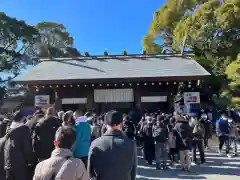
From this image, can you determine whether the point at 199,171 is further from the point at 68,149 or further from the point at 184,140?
the point at 68,149

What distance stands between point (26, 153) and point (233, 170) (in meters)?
5.85

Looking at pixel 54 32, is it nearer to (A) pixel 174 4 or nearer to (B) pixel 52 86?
(A) pixel 174 4

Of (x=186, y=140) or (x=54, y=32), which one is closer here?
(x=186, y=140)

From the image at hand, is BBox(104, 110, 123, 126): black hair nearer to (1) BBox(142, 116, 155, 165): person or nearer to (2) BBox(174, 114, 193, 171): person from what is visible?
(2) BBox(174, 114, 193, 171): person

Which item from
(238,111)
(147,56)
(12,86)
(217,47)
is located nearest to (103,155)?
(147,56)

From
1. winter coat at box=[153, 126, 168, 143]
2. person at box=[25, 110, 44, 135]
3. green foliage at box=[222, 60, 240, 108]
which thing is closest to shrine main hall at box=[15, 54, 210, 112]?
green foliage at box=[222, 60, 240, 108]

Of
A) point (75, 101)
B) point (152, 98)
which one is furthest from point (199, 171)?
point (75, 101)

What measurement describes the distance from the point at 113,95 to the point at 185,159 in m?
7.02

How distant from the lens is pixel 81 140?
193 inches

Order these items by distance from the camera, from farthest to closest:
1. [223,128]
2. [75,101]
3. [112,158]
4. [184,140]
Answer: [75,101]
[223,128]
[184,140]
[112,158]

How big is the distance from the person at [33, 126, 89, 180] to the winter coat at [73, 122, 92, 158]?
Answer: 105 inches

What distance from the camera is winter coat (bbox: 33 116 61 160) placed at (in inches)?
172

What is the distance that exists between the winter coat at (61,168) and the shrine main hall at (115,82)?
1071cm

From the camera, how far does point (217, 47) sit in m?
17.7
